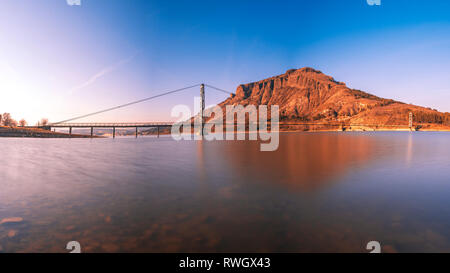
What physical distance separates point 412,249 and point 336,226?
1.24m

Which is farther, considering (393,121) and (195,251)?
(393,121)

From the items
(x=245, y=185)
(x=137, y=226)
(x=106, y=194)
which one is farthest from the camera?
(x=245, y=185)

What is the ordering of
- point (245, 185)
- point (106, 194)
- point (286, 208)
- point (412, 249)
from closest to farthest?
point (412, 249), point (286, 208), point (106, 194), point (245, 185)

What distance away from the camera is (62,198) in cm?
674

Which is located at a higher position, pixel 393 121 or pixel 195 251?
pixel 393 121

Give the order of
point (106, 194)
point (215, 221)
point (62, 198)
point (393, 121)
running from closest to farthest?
point (215, 221) < point (62, 198) < point (106, 194) < point (393, 121)

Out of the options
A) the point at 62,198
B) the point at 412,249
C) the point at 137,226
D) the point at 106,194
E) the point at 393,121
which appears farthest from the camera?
the point at 393,121

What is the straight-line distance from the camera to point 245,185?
8.59 meters

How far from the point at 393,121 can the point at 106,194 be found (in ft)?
802

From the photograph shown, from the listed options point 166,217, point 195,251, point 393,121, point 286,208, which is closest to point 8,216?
point 166,217
